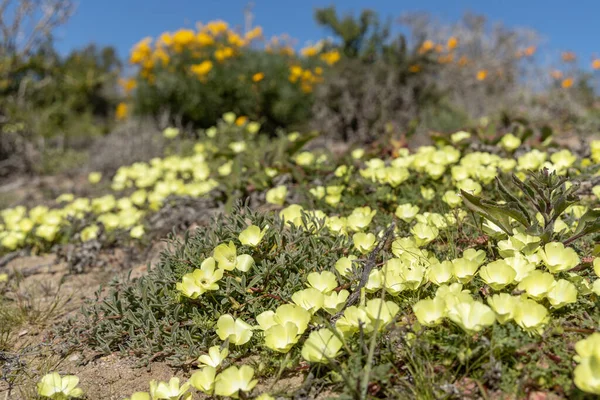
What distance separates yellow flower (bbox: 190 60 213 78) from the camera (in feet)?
23.1

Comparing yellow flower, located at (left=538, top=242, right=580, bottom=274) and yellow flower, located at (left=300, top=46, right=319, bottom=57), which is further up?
yellow flower, located at (left=300, top=46, right=319, bottom=57)

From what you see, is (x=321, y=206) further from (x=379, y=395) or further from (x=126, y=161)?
(x=126, y=161)

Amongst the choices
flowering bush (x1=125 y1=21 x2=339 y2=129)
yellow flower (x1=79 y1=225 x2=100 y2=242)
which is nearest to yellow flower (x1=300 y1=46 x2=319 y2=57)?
flowering bush (x1=125 y1=21 x2=339 y2=129)

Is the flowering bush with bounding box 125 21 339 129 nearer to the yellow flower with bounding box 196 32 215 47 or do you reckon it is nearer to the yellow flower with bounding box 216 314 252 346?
the yellow flower with bounding box 196 32 215 47

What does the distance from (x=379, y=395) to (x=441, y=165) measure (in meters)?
1.51

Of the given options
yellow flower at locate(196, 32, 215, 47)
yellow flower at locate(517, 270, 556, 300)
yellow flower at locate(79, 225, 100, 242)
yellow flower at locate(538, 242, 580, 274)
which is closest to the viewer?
yellow flower at locate(517, 270, 556, 300)

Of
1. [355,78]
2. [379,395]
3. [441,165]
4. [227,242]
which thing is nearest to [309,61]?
[355,78]

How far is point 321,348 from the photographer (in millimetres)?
1362

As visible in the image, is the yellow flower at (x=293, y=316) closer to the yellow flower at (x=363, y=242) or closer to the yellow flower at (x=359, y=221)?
the yellow flower at (x=363, y=242)

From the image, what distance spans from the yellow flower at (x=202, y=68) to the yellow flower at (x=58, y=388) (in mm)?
5991

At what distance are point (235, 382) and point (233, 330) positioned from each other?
0.25 m

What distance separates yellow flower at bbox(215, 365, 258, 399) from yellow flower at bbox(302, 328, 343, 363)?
0.16 m

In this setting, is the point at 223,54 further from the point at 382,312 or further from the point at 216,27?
the point at 382,312

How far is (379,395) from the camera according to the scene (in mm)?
1375
